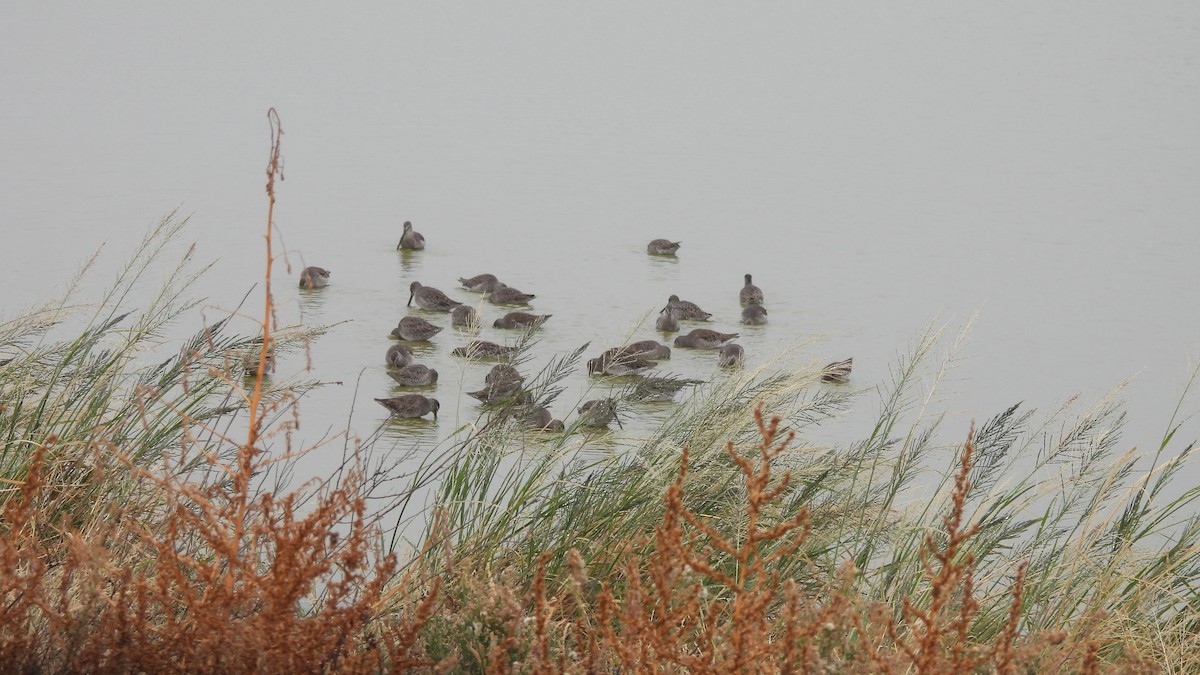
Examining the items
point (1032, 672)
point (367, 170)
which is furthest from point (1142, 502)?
point (367, 170)

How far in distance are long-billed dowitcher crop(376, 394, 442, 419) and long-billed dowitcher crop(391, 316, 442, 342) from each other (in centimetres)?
119

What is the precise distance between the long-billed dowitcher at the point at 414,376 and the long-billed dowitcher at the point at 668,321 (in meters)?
1.96

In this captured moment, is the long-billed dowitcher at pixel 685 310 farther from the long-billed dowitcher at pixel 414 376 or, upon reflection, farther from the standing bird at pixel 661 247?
the long-billed dowitcher at pixel 414 376

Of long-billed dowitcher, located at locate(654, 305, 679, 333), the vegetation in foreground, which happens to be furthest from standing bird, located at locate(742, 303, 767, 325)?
the vegetation in foreground

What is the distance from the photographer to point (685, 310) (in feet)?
29.0

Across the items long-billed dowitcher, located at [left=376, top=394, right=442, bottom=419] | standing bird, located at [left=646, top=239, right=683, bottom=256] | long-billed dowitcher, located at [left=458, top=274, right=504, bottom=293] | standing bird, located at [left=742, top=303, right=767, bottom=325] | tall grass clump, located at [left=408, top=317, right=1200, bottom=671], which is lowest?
long-billed dowitcher, located at [left=376, top=394, right=442, bottom=419]

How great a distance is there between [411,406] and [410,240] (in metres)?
3.65

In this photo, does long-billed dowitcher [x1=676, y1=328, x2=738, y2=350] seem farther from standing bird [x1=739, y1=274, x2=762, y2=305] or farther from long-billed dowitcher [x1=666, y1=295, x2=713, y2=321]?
standing bird [x1=739, y1=274, x2=762, y2=305]

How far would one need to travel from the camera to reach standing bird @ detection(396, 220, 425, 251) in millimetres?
A: 10188

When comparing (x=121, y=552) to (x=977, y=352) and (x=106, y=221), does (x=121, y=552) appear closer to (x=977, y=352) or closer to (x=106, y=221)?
(x=977, y=352)

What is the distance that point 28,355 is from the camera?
420 cm

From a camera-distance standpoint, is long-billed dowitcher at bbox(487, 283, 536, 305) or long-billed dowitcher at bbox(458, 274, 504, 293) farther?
long-billed dowitcher at bbox(458, 274, 504, 293)

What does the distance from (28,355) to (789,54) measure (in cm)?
1996

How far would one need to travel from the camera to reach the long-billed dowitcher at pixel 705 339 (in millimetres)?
8328
